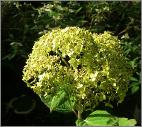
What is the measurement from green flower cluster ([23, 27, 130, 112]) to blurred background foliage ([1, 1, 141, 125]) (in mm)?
1247

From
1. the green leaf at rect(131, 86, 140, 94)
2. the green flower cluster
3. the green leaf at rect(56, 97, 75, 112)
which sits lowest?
the green leaf at rect(131, 86, 140, 94)

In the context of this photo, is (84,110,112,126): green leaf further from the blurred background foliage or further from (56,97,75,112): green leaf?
the blurred background foliage

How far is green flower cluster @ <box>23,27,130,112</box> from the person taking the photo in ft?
4.01

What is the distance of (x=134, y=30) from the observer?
112 inches

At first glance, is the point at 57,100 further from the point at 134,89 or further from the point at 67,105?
the point at 134,89

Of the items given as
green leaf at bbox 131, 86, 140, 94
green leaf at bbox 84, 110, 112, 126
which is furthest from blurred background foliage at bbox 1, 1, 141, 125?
green leaf at bbox 84, 110, 112, 126

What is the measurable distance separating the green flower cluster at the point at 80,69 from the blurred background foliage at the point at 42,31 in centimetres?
125

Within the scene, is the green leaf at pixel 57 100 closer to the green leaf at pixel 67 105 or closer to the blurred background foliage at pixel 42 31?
the green leaf at pixel 67 105

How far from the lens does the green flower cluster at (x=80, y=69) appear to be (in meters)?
1.22

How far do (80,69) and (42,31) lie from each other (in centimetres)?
144

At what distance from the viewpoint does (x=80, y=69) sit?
124 centimetres

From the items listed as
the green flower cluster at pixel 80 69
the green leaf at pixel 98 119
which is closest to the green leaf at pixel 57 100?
the green flower cluster at pixel 80 69

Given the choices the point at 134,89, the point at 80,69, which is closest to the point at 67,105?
the point at 80,69

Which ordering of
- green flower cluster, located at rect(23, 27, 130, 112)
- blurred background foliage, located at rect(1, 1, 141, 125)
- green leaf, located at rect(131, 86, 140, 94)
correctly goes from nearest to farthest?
1. green flower cluster, located at rect(23, 27, 130, 112)
2. green leaf, located at rect(131, 86, 140, 94)
3. blurred background foliage, located at rect(1, 1, 141, 125)
